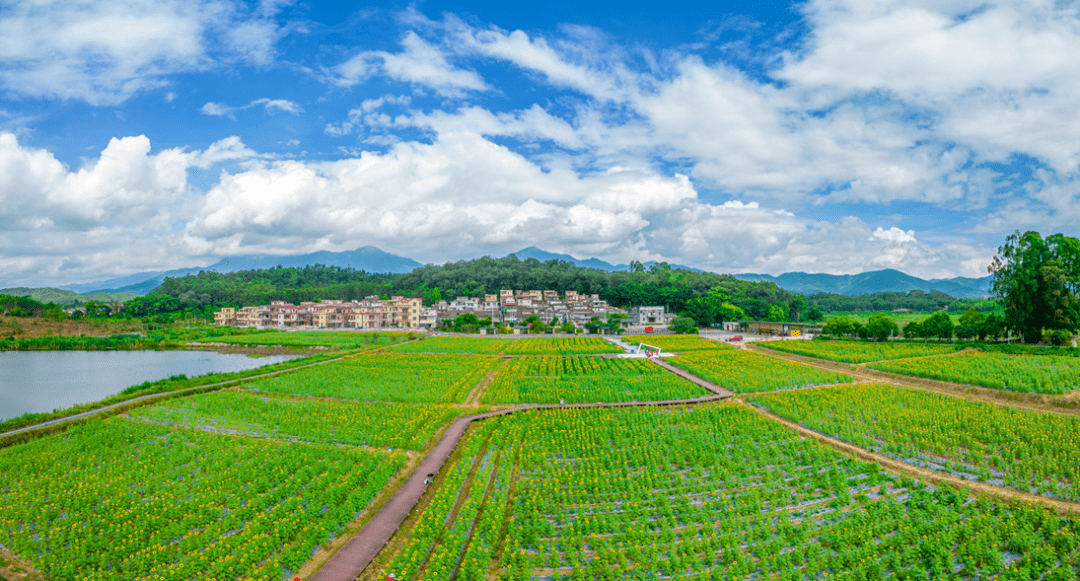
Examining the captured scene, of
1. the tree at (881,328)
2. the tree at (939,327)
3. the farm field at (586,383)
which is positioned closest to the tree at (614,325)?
the tree at (881,328)

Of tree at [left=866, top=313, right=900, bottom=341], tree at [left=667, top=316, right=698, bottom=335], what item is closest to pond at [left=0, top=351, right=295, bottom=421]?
tree at [left=667, top=316, right=698, bottom=335]

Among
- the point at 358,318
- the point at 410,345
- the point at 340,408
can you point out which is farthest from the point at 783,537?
the point at 358,318

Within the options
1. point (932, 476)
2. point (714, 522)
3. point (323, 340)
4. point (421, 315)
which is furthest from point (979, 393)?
point (421, 315)

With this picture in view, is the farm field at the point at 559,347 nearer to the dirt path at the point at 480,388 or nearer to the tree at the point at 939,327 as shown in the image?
the dirt path at the point at 480,388

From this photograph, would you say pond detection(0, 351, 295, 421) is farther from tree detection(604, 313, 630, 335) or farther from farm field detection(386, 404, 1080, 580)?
tree detection(604, 313, 630, 335)

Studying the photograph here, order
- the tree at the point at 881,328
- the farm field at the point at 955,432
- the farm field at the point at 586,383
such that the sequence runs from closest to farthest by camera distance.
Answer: the farm field at the point at 955,432 → the farm field at the point at 586,383 → the tree at the point at 881,328

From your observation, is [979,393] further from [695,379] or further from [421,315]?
[421,315]
